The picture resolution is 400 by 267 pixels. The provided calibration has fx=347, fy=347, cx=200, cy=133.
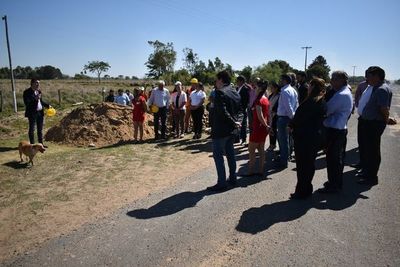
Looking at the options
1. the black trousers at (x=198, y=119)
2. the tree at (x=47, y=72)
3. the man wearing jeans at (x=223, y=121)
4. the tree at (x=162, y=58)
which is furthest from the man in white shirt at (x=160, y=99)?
the tree at (x=47, y=72)

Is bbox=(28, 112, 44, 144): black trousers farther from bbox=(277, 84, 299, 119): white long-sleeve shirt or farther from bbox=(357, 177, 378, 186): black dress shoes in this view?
bbox=(357, 177, 378, 186): black dress shoes

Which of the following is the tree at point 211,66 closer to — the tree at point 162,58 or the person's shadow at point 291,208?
the tree at point 162,58

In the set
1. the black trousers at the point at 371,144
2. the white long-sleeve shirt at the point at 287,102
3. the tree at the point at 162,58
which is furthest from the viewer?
the tree at the point at 162,58

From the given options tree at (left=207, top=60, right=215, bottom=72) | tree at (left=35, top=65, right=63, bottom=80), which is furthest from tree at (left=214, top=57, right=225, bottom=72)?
tree at (left=35, top=65, right=63, bottom=80)

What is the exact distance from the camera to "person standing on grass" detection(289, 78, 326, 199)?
16.9ft

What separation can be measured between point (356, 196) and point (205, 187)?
245 centimetres

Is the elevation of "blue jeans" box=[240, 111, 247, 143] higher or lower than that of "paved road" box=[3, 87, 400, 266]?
higher

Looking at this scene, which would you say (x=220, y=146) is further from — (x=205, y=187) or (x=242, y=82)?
(x=242, y=82)

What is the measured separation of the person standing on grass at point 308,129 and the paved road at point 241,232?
41 cm

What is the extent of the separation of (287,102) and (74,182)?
4264mm

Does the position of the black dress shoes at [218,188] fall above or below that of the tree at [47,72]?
below

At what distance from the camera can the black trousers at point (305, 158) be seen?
5.23 m

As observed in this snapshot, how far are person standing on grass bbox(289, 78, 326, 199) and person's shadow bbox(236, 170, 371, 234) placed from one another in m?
0.29

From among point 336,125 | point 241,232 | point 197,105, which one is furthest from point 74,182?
point 197,105
